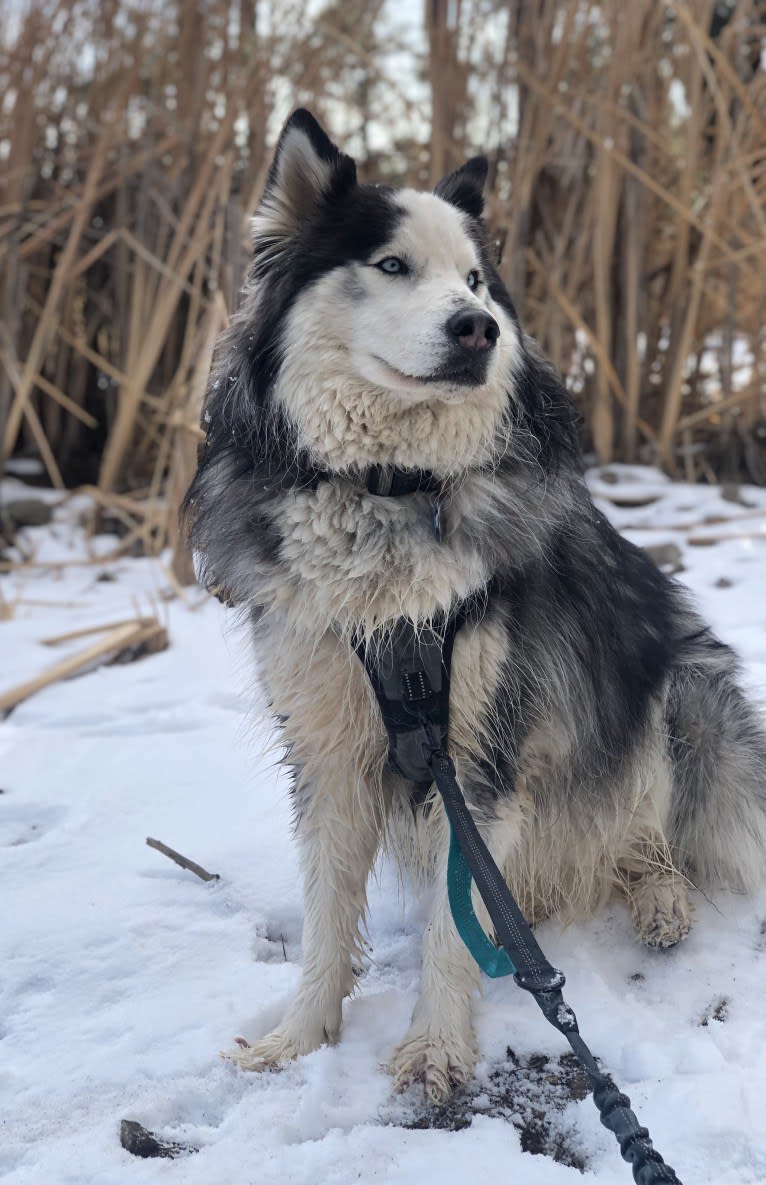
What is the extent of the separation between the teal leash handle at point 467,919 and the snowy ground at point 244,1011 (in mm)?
255

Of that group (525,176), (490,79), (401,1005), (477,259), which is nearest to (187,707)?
(401,1005)

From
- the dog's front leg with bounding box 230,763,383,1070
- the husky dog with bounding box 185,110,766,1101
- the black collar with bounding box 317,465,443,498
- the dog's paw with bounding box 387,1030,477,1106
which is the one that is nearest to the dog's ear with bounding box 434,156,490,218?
the husky dog with bounding box 185,110,766,1101

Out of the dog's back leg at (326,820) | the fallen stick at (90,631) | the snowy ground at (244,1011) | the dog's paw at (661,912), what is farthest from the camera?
the fallen stick at (90,631)

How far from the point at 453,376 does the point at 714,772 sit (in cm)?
113

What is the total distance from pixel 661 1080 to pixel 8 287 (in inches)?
219

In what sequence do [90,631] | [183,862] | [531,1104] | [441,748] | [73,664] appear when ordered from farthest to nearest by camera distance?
[90,631] < [73,664] < [183,862] < [441,748] < [531,1104]

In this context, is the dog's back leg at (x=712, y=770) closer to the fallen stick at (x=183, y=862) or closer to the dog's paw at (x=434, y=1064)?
the dog's paw at (x=434, y=1064)

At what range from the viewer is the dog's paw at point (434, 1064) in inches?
70.8

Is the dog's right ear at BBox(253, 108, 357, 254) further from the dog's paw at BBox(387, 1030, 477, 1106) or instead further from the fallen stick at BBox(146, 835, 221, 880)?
the dog's paw at BBox(387, 1030, 477, 1106)

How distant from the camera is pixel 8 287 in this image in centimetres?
588

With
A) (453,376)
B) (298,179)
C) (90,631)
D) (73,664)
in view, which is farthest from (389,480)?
(90,631)

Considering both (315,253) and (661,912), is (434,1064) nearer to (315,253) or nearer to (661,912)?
(661,912)

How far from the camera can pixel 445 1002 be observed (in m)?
1.92

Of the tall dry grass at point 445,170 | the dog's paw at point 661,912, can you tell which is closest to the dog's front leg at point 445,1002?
the dog's paw at point 661,912
